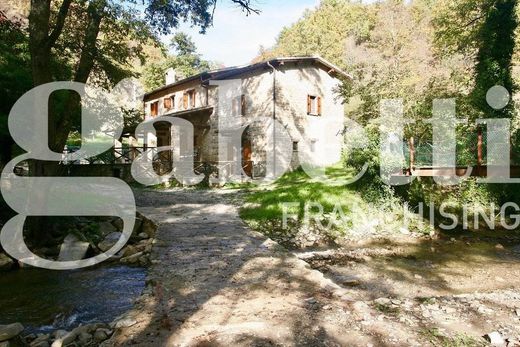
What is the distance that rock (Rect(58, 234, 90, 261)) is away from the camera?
8234 mm

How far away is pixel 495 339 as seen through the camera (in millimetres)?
4211

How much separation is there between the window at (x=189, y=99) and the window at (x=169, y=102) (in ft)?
6.19

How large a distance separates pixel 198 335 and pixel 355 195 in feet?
32.8

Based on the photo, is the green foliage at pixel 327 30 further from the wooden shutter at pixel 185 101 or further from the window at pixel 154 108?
the wooden shutter at pixel 185 101

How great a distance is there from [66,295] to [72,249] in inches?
89.1

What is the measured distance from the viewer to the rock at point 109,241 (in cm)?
877

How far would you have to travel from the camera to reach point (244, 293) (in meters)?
5.41

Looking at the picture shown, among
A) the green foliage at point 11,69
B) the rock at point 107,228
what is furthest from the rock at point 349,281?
the green foliage at point 11,69

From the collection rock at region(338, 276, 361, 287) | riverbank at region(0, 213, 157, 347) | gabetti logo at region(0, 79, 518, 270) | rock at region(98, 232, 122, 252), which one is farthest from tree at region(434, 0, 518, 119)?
rock at region(98, 232, 122, 252)

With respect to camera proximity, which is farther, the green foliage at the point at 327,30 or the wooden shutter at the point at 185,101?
the green foliage at the point at 327,30

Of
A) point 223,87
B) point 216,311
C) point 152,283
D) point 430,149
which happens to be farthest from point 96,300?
point 223,87

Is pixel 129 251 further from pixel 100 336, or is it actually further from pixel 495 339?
pixel 495 339

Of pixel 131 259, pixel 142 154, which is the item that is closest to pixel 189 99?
pixel 142 154

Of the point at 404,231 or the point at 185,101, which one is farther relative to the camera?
the point at 185,101
